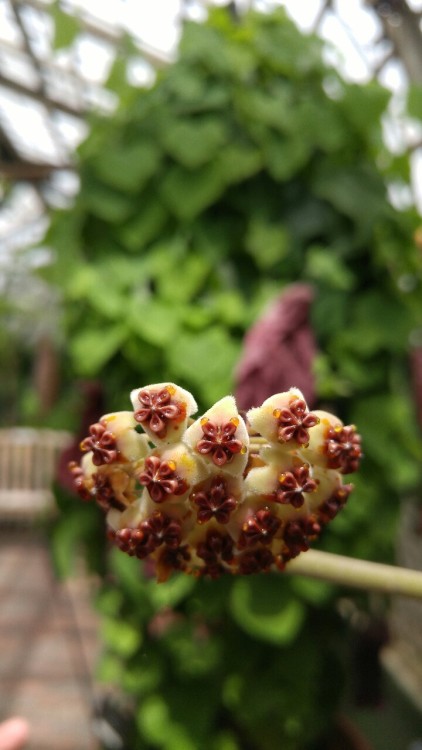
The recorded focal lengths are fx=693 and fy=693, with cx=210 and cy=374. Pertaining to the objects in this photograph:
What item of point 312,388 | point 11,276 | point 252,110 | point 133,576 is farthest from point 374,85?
point 11,276

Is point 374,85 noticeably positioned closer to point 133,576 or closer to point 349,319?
point 349,319

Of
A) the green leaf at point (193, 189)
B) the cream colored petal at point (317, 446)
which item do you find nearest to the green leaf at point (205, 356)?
the green leaf at point (193, 189)

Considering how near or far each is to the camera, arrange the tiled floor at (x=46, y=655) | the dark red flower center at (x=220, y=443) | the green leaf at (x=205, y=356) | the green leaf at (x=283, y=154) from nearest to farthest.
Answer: the dark red flower center at (x=220, y=443)
the green leaf at (x=205, y=356)
the green leaf at (x=283, y=154)
the tiled floor at (x=46, y=655)

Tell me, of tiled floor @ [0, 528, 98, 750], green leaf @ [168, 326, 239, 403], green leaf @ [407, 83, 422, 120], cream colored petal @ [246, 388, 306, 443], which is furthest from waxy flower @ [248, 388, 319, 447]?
tiled floor @ [0, 528, 98, 750]

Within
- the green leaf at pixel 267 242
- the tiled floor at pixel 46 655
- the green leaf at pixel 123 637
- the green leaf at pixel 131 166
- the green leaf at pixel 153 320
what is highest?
the green leaf at pixel 131 166

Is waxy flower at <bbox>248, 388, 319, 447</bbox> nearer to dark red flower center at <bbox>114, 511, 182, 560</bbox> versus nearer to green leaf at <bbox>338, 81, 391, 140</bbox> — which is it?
dark red flower center at <bbox>114, 511, 182, 560</bbox>

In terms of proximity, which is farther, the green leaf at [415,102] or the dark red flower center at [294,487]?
the green leaf at [415,102]

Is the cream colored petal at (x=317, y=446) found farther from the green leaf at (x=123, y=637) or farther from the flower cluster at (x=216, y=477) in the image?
the green leaf at (x=123, y=637)
